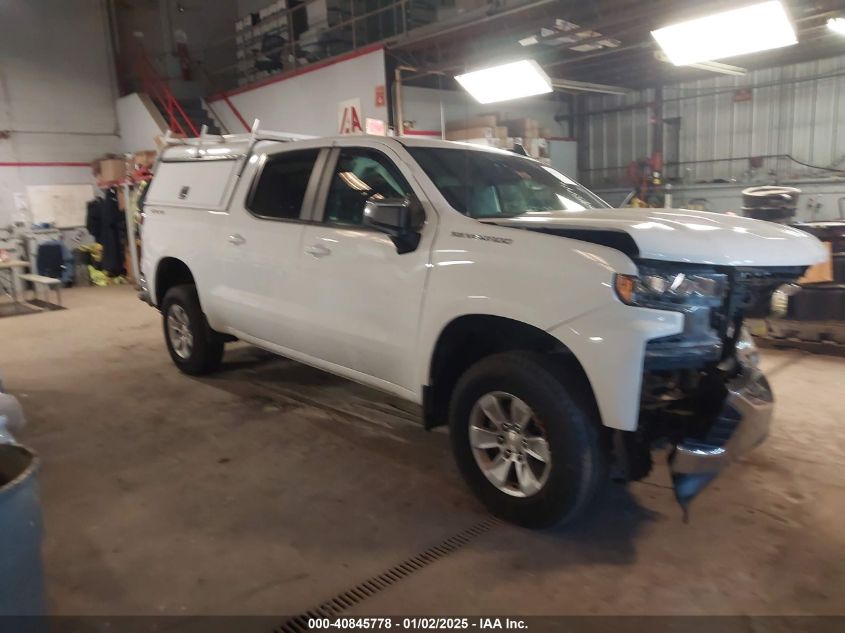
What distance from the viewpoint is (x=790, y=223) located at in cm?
664

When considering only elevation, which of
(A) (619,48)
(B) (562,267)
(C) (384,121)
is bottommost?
(B) (562,267)

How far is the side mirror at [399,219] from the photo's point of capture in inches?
123

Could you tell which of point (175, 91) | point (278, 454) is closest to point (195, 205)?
point (278, 454)

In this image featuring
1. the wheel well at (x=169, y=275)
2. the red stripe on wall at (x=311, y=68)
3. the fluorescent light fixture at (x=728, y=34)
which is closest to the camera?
the wheel well at (x=169, y=275)

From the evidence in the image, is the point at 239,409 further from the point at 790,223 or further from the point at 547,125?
the point at 547,125

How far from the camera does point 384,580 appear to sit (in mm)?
2680

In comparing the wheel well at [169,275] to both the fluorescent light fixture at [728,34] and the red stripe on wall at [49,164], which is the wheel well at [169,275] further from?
the red stripe on wall at [49,164]

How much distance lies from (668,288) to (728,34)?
18.8ft

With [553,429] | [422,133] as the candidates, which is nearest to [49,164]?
[422,133]

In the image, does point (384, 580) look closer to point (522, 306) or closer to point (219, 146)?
point (522, 306)

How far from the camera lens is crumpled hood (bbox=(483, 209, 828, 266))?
262 centimetres

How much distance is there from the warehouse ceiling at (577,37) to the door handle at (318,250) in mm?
4909

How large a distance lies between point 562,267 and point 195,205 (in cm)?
351

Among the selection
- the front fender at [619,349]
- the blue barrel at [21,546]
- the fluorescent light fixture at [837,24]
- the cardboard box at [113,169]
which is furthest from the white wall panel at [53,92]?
the front fender at [619,349]
